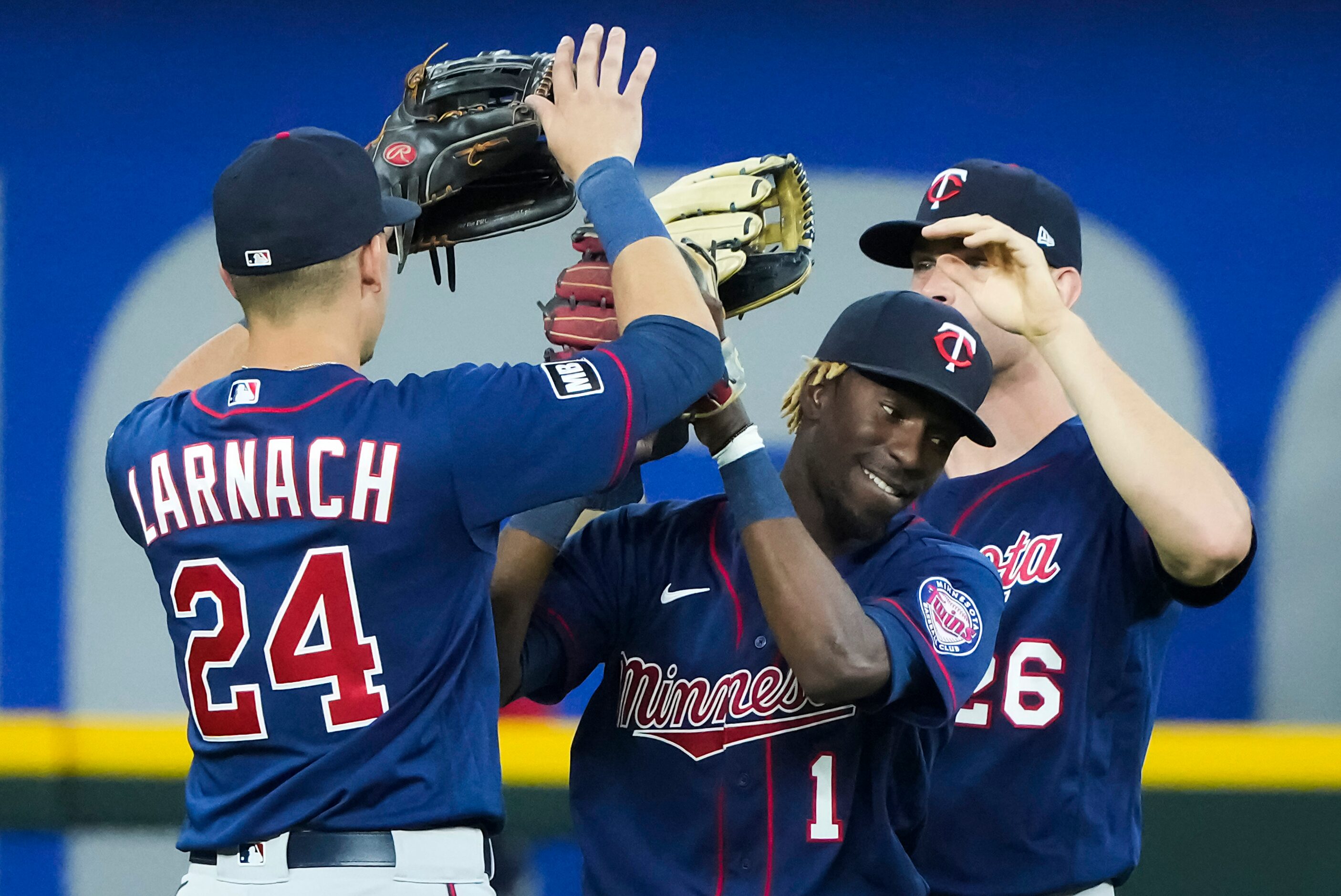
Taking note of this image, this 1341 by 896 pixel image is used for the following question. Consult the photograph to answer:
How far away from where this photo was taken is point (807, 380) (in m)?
1.45

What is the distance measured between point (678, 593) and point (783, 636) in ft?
0.62

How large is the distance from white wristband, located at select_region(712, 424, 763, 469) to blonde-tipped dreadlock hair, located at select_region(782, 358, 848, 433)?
0.15 meters

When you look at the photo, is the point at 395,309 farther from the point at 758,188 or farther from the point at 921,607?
the point at 921,607

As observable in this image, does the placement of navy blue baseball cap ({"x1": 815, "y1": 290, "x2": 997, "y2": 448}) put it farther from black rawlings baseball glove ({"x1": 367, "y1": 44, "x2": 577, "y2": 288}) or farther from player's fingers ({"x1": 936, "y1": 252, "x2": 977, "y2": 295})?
black rawlings baseball glove ({"x1": 367, "y1": 44, "x2": 577, "y2": 288})

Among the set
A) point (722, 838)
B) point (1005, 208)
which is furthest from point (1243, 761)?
point (722, 838)

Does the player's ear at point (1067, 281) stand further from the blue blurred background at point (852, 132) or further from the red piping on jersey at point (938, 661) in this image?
the blue blurred background at point (852, 132)

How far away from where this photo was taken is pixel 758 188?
1.47m

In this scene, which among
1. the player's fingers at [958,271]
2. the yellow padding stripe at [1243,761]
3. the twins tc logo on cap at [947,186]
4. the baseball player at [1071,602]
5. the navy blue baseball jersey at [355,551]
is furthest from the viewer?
the yellow padding stripe at [1243,761]

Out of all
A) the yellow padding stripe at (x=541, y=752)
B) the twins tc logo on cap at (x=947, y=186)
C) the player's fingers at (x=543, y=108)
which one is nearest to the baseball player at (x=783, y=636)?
the player's fingers at (x=543, y=108)

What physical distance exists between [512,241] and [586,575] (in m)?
2.22

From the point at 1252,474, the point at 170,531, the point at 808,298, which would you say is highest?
the point at 170,531

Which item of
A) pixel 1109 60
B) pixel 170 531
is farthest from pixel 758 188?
pixel 1109 60

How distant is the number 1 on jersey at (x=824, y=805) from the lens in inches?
49.9

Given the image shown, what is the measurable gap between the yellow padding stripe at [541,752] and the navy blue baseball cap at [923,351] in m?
1.77
